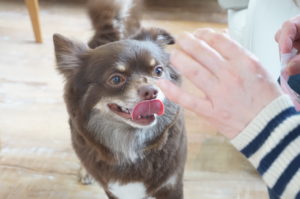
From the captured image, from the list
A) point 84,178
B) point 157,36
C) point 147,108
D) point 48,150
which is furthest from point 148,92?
point 48,150

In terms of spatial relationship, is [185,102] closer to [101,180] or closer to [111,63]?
[111,63]

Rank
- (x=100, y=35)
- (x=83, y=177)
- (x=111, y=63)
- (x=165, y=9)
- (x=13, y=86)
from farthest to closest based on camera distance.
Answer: (x=165, y=9), (x=13, y=86), (x=83, y=177), (x=100, y=35), (x=111, y=63)

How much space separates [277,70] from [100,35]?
64 cm

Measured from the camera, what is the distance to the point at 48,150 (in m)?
1.73

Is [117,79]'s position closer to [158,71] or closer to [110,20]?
[158,71]

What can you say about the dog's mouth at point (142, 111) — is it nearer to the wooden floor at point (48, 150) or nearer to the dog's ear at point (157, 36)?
the dog's ear at point (157, 36)

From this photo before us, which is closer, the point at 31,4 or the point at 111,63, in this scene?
the point at 111,63

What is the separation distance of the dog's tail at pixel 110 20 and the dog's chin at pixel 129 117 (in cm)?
39

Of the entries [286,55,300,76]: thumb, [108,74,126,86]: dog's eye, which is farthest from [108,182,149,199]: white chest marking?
[286,55,300,76]: thumb

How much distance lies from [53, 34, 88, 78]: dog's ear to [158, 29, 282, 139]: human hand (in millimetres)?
599

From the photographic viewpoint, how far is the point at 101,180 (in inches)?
48.0

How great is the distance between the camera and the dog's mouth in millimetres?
982

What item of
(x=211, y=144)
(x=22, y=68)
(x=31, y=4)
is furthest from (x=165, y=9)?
(x=211, y=144)

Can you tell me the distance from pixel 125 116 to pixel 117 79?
4.2 inches
